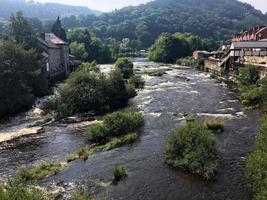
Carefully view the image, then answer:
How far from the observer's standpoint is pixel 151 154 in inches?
1318

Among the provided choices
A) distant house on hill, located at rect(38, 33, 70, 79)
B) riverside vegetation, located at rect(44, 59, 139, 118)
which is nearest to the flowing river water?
riverside vegetation, located at rect(44, 59, 139, 118)

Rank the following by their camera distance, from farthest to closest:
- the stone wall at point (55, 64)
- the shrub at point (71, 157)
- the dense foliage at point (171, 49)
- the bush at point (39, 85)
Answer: the dense foliage at point (171, 49) < the stone wall at point (55, 64) < the bush at point (39, 85) < the shrub at point (71, 157)

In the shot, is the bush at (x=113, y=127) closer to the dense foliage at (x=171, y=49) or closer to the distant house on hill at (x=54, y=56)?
the distant house on hill at (x=54, y=56)

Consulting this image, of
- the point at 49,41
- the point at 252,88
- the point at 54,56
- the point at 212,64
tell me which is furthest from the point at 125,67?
the point at 252,88

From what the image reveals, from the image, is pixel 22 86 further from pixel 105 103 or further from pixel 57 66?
pixel 57 66

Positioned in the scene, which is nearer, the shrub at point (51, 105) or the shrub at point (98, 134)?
the shrub at point (98, 134)

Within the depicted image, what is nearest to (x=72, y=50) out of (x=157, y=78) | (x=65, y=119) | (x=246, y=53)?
(x=157, y=78)

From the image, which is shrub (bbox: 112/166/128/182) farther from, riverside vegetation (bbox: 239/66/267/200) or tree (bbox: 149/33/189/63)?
tree (bbox: 149/33/189/63)

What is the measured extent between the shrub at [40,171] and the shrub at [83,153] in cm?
204

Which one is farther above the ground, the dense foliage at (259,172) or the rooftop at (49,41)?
the rooftop at (49,41)

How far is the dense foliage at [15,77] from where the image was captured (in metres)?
52.5

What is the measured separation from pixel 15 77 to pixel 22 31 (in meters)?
20.0

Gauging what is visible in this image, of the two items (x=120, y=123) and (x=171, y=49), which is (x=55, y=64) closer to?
(x=120, y=123)

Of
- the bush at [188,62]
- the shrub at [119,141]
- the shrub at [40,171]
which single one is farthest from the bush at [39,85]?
the bush at [188,62]
